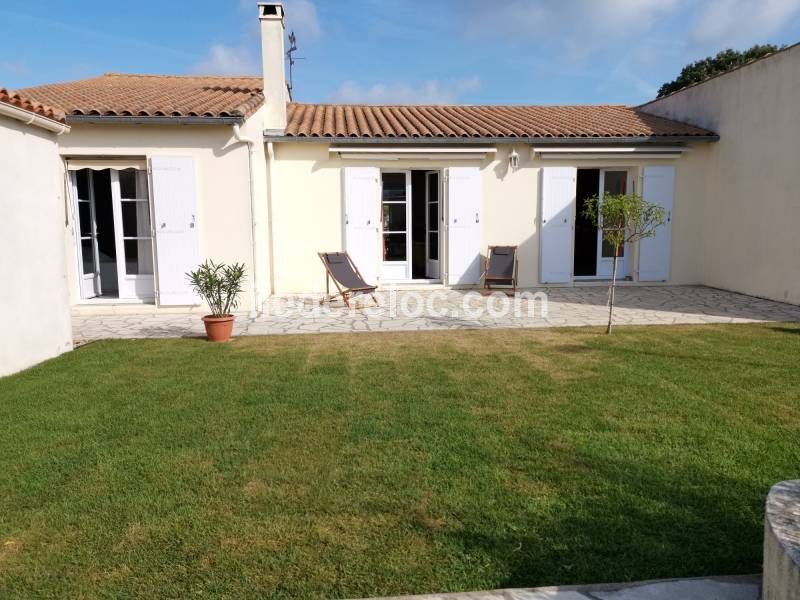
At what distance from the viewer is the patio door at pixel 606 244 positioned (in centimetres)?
1197

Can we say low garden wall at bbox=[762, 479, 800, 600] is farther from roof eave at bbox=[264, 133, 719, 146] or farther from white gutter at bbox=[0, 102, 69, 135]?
roof eave at bbox=[264, 133, 719, 146]

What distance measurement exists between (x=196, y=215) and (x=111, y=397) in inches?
183

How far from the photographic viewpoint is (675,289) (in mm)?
11398

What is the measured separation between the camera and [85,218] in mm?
9977

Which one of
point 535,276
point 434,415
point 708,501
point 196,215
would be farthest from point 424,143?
point 708,501

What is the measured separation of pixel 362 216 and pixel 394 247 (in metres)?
1.17

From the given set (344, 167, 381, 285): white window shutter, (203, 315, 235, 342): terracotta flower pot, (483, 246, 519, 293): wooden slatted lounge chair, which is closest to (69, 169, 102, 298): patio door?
(203, 315, 235, 342): terracotta flower pot

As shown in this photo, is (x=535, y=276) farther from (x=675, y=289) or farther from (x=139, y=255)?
(x=139, y=255)

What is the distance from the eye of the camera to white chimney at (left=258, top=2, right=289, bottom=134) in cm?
1060

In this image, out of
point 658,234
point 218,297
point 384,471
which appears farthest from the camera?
point 658,234

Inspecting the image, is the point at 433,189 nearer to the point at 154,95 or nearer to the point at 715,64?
the point at 154,95

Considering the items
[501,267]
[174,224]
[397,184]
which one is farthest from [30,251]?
[501,267]

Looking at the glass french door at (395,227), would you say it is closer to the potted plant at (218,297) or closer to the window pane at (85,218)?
the potted plant at (218,297)

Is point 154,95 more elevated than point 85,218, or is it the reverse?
point 154,95
